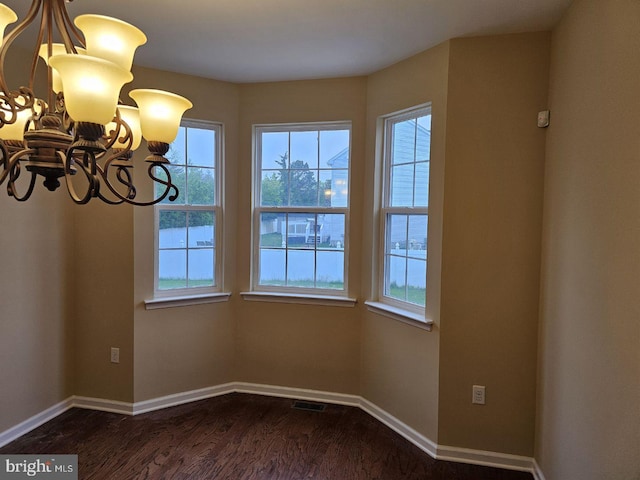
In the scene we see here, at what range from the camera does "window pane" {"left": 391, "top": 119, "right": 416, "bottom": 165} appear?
2.83m

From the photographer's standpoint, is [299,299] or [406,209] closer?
[406,209]

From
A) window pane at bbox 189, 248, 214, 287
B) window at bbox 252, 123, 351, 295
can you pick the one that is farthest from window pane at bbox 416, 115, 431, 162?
window pane at bbox 189, 248, 214, 287

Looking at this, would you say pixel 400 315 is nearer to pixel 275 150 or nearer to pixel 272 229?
pixel 272 229

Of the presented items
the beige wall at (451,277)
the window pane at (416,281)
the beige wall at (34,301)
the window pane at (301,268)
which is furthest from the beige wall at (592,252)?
the beige wall at (34,301)

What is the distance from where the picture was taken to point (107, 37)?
127 centimetres

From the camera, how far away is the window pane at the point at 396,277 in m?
2.89

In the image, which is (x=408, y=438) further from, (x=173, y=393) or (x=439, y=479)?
(x=173, y=393)

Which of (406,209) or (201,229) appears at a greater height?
(406,209)

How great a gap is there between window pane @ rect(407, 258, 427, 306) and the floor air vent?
1109 mm

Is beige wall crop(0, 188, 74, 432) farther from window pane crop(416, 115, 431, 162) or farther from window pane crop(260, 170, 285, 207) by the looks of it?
window pane crop(416, 115, 431, 162)

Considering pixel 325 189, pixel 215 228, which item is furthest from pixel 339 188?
pixel 215 228

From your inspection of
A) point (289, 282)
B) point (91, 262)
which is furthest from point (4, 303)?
point (289, 282)

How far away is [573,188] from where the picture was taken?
1.90 metres

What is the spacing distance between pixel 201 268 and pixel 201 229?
313 mm
